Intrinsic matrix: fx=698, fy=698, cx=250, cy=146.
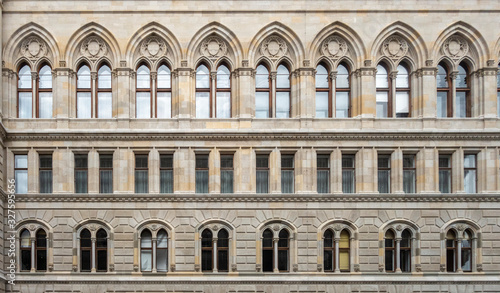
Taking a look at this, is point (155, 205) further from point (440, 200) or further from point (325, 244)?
point (440, 200)

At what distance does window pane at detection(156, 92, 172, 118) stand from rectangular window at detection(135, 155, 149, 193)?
2.08 m

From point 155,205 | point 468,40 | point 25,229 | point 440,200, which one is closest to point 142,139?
point 155,205

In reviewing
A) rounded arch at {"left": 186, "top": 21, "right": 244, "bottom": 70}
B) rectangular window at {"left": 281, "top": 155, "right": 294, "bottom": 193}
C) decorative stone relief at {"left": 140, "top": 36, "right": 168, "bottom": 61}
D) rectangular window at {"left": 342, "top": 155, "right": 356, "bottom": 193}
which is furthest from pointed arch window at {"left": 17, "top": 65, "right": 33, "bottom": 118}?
rectangular window at {"left": 342, "top": 155, "right": 356, "bottom": 193}

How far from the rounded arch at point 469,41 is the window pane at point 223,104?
30.9 feet

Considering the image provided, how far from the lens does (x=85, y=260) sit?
1209 inches

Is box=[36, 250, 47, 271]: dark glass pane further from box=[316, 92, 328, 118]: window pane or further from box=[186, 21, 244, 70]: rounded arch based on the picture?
box=[316, 92, 328, 118]: window pane

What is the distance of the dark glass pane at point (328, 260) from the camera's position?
30.9 m

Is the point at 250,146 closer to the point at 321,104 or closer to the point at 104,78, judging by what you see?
the point at 321,104

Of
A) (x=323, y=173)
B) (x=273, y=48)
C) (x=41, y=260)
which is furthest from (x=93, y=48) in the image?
(x=323, y=173)

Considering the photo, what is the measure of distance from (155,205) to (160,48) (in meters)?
7.08

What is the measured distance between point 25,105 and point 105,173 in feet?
15.7

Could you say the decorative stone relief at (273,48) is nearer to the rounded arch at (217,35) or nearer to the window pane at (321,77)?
the rounded arch at (217,35)

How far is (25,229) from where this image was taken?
30.6 m

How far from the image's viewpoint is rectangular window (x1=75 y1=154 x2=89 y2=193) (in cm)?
3103
